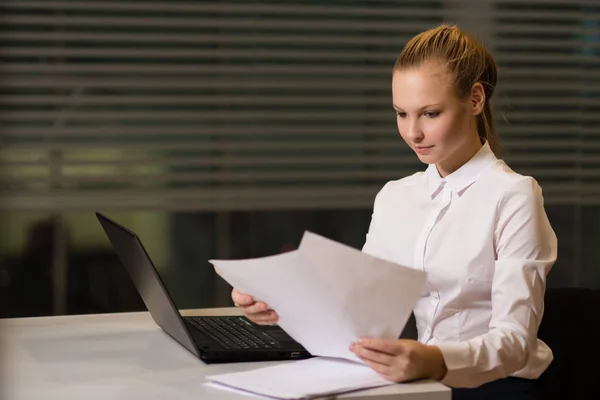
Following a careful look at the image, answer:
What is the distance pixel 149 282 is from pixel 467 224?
0.54 metres

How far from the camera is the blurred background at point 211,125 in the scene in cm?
312

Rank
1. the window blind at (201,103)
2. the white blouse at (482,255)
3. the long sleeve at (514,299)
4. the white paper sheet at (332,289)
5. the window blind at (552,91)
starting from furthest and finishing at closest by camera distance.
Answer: the window blind at (552,91) < the window blind at (201,103) < the white blouse at (482,255) < the long sleeve at (514,299) < the white paper sheet at (332,289)

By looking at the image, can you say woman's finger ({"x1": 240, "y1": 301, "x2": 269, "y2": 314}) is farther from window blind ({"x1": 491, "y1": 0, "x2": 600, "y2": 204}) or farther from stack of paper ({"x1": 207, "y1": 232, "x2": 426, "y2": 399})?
window blind ({"x1": 491, "y1": 0, "x2": 600, "y2": 204})

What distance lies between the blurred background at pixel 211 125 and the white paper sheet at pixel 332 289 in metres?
1.82

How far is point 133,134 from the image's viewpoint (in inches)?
126

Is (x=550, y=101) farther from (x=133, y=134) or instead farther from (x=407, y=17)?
(x=133, y=134)

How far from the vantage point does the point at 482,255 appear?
167cm

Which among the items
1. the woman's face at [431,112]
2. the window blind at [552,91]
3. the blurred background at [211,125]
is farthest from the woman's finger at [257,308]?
the window blind at [552,91]

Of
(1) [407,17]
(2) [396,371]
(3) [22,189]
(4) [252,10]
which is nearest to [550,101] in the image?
(1) [407,17]

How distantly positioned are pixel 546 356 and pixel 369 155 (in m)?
1.80

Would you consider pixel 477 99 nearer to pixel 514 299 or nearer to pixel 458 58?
pixel 458 58

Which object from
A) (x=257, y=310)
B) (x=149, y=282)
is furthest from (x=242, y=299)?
(x=149, y=282)

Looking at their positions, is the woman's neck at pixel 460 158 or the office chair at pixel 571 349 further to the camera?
the office chair at pixel 571 349

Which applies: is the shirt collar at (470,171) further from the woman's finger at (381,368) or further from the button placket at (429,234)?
the woman's finger at (381,368)
